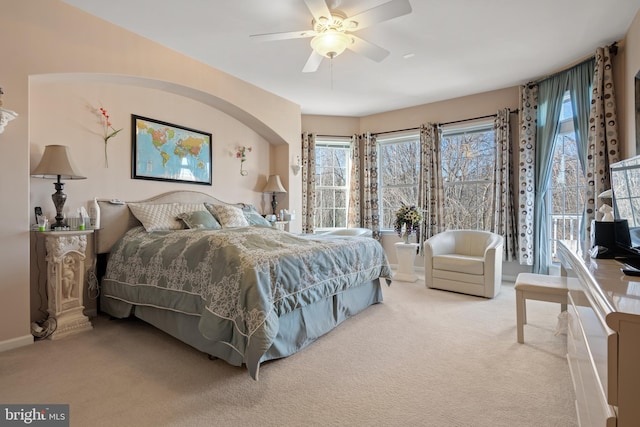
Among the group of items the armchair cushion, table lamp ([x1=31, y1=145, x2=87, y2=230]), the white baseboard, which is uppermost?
table lamp ([x1=31, y1=145, x2=87, y2=230])

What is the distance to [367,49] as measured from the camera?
9.32 ft

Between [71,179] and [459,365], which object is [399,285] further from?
[71,179]

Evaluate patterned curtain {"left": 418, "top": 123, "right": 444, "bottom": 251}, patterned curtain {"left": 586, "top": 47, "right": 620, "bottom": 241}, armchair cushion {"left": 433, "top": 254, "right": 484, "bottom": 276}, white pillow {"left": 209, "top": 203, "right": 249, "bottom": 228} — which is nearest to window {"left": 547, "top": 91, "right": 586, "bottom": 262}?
patterned curtain {"left": 586, "top": 47, "right": 620, "bottom": 241}

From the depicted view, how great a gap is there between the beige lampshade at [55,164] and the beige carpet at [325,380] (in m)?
1.40

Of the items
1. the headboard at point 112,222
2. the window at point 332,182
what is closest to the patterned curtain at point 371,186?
the window at point 332,182

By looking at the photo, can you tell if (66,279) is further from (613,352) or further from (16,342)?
(613,352)

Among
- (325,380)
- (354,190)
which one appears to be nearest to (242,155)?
(354,190)

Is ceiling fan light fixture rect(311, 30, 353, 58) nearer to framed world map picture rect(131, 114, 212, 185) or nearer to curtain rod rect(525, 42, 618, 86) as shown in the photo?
framed world map picture rect(131, 114, 212, 185)

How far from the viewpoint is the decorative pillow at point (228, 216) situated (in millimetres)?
3703

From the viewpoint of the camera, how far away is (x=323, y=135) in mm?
5930

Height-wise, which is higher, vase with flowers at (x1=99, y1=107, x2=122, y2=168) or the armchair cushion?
vase with flowers at (x1=99, y1=107, x2=122, y2=168)

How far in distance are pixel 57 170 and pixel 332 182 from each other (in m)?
4.31

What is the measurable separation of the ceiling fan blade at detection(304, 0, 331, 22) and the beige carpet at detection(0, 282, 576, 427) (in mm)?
2674

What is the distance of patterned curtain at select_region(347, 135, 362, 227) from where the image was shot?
589 cm
